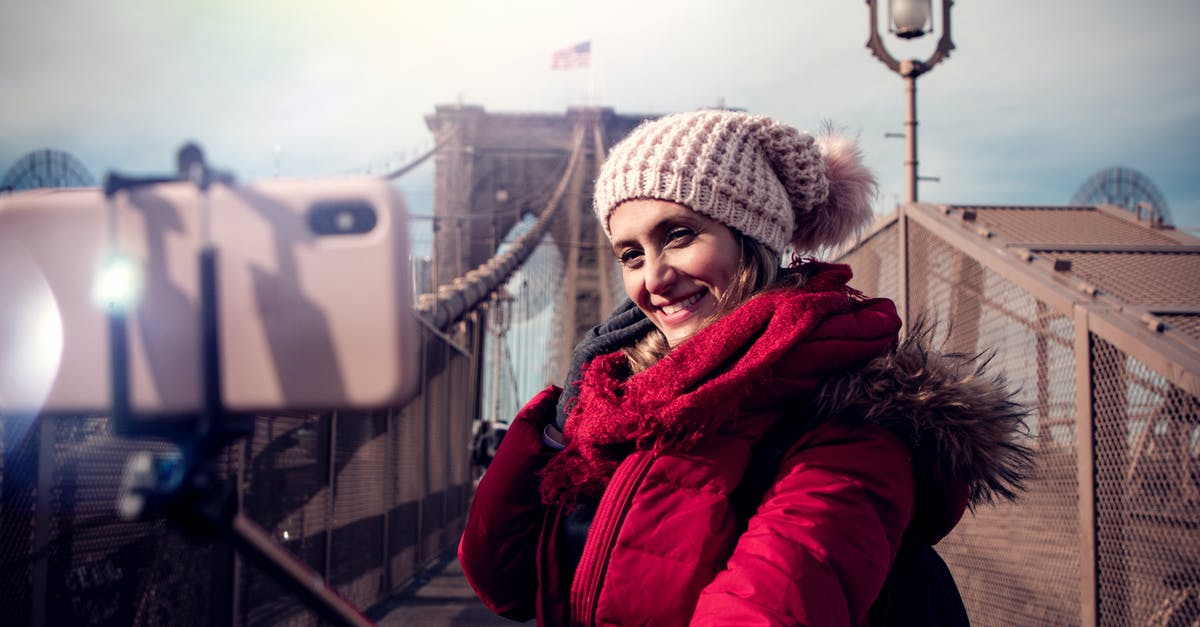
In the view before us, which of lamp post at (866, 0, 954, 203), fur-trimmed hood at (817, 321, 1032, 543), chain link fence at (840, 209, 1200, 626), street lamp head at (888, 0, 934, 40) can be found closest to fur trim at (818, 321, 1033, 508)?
fur-trimmed hood at (817, 321, 1032, 543)

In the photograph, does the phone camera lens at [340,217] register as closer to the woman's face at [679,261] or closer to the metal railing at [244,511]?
the metal railing at [244,511]

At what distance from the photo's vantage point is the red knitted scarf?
120 centimetres

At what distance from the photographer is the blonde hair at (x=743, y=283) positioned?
141 centimetres

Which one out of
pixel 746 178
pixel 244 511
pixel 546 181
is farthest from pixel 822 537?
pixel 546 181

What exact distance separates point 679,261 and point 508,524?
0.44 metres

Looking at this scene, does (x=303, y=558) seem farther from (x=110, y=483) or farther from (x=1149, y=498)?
(x=1149, y=498)

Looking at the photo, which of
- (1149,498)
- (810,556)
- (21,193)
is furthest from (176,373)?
(1149,498)

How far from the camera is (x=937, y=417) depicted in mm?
1246

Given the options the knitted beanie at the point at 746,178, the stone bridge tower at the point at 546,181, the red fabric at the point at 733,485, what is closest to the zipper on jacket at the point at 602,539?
the red fabric at the point at 733,485

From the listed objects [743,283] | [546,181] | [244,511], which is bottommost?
[244,511]

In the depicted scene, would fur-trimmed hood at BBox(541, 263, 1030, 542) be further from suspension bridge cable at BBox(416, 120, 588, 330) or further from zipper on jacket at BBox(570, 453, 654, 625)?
suspension bridge cable at BBox(416, 120, 588, 330)

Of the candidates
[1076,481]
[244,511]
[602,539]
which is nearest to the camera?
[602,539]

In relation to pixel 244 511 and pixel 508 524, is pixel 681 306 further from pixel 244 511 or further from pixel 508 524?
pixel 244 511

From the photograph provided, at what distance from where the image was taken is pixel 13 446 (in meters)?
1.93
